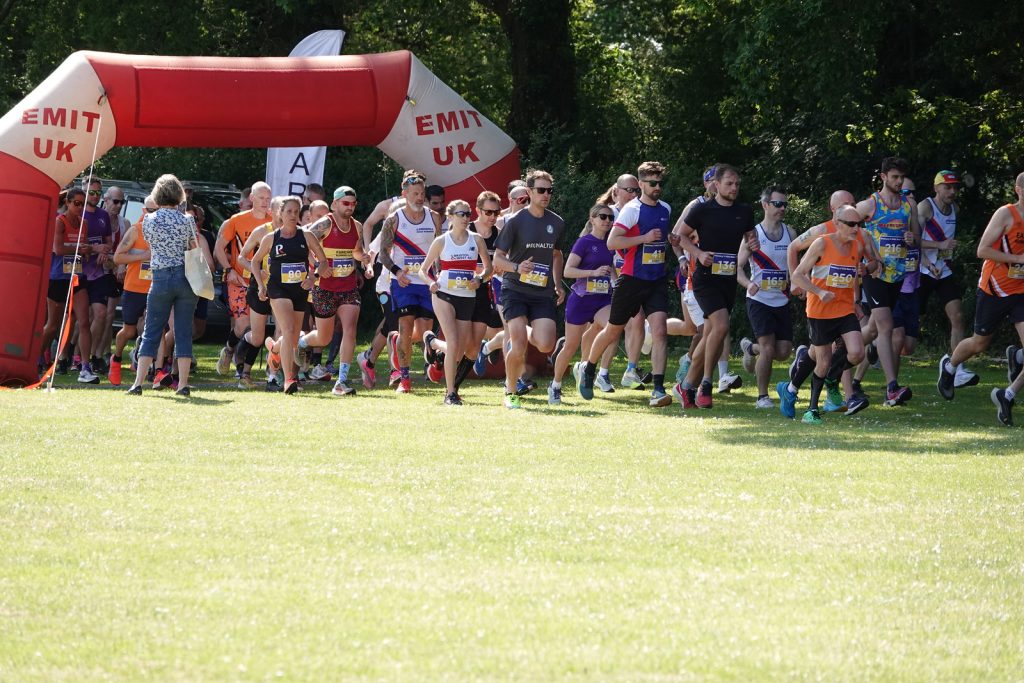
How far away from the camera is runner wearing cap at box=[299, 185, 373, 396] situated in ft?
49.0

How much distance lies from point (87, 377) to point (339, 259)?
106 inches

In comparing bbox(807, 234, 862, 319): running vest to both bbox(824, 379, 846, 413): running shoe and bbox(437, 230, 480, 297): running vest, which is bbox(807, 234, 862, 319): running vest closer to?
bbox(824, 379, 846, 413): running shoe

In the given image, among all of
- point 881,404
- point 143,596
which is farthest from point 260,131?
point 143,596

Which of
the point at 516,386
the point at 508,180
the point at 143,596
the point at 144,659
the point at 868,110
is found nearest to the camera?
the point at 144,659

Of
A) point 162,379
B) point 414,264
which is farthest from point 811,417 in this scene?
point 162,379

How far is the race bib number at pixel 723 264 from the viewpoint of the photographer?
44.5ft

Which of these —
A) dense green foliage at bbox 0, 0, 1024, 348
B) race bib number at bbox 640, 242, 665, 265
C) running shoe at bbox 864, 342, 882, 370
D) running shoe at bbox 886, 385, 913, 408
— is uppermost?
dense green foliage at bbox 0, 0, 1024, 348

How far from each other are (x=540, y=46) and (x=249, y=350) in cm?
1022

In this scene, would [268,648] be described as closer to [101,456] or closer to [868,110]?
[101,456]

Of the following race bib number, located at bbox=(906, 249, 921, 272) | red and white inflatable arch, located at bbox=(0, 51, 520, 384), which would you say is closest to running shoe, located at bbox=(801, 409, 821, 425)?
race bib number, located at bbox=(906, 249, 921, 272)

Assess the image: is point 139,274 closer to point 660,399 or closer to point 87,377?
point 87,377

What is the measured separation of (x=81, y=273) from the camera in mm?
16141

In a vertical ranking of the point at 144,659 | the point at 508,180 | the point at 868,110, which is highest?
the point at 868,110

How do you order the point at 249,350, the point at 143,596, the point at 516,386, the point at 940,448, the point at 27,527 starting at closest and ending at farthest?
the point at 143,596 < the point at 27,527 < the point at 940,448 < the point at 516,386 < the point at 249,350
